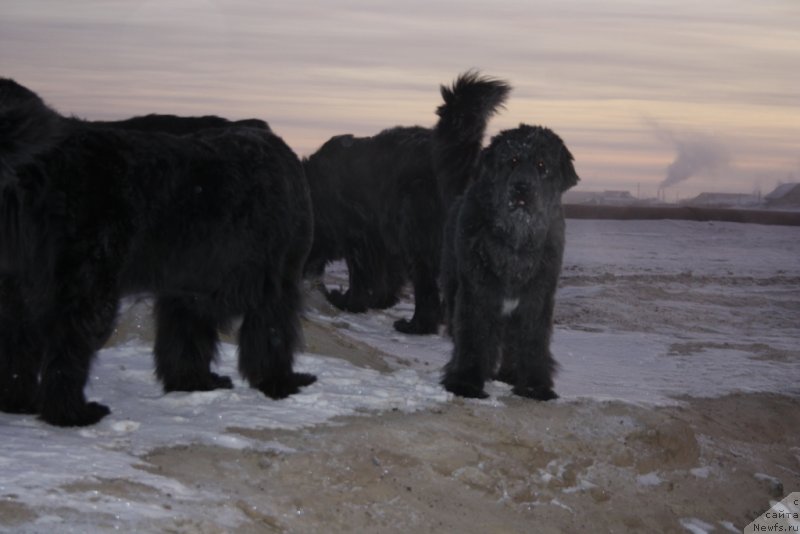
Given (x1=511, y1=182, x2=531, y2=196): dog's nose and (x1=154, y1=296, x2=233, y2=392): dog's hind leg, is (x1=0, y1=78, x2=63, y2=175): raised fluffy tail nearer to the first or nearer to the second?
(x1=154, y1=296, x2=233, y2=392): dog's hind leg

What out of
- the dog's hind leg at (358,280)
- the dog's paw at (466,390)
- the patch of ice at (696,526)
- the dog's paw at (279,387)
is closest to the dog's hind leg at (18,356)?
the dog's paw at (279,387)

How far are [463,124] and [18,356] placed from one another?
456 centimetres

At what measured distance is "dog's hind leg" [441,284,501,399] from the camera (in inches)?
280

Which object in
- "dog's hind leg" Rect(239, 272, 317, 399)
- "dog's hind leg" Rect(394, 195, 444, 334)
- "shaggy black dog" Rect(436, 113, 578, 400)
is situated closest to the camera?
"dog's hind leg" Rect(239, 272, 317, 399)

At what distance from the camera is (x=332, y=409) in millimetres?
6270

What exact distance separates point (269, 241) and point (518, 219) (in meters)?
1.71

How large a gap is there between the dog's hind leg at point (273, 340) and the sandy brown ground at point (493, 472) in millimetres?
526

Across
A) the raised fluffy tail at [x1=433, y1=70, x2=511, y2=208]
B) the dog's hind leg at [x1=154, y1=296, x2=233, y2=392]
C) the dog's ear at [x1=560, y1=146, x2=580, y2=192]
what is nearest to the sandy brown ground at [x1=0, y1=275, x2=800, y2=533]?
the dog's hind leg at [x1=154, y1=296, x2=233, y2=392]

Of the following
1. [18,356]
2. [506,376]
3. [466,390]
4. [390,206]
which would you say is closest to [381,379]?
[466,390]

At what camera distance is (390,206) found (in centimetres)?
1045

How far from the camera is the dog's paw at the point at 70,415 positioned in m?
5.37

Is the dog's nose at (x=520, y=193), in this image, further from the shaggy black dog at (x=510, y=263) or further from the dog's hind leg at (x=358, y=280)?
the dog's hind leg at (x=358, y=280)

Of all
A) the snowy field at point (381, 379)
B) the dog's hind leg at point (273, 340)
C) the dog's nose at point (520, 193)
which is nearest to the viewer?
the snowy field at point (381, 379)

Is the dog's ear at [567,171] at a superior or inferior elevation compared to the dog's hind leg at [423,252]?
superior
